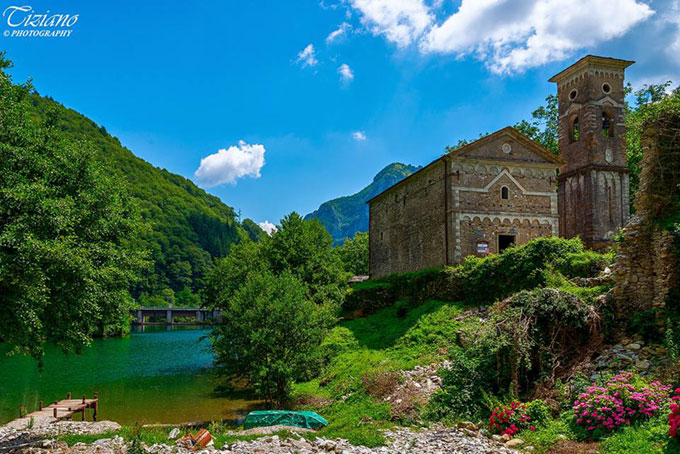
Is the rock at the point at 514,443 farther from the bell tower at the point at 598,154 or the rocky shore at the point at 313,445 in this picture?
the bell tower at the point at 598,154

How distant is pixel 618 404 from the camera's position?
1109cm

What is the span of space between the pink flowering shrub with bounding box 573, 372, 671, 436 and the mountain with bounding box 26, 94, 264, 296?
120 metres

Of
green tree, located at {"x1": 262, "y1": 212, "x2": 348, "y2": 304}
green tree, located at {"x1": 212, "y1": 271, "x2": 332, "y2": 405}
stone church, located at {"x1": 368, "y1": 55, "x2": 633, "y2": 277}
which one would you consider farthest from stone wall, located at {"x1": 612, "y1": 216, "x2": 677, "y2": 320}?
green tree, located at {"x1": 262, "y1": 212, "x2": 348, "y2": 304}

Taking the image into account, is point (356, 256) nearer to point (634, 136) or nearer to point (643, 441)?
point (634, 136)

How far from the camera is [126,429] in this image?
16.2m

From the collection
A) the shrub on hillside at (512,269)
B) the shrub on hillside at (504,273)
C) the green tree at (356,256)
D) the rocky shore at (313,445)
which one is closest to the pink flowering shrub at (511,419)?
the rocky shore at (313,445)

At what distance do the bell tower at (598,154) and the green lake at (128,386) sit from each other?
2642 cm

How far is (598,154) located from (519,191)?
944 centimetres

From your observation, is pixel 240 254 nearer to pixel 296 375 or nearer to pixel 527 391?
pixel 296 375

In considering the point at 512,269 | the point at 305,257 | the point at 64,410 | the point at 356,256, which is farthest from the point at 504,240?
the point at 356,256

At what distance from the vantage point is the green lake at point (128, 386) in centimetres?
2420

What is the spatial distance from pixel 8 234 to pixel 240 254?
32.7m

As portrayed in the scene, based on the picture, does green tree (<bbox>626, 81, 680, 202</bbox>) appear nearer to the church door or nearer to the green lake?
the church door

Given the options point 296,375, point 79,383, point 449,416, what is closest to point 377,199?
point 296,375
